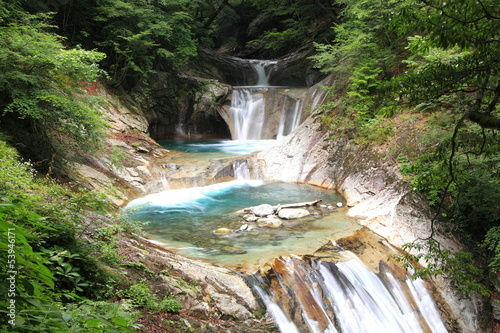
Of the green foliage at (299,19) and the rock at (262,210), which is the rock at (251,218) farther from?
the green foliage at (299,19)

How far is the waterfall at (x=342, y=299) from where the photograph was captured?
18.1ft

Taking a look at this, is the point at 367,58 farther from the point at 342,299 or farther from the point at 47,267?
the point at 47,267


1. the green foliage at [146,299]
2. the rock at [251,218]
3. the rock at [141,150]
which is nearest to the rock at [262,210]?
the rock at [251,218]

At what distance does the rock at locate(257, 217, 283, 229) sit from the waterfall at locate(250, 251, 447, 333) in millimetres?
2092

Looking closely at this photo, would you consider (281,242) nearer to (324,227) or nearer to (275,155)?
(324,227)

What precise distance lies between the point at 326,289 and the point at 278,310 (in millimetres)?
1146

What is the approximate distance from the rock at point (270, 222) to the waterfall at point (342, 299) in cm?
209

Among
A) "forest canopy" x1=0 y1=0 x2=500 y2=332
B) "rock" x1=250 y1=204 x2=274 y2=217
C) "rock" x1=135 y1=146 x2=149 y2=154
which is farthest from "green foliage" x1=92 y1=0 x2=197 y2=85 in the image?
"rock" x1=250 y1=204 x2=274 y2=217

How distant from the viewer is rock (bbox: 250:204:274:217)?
9.25 m

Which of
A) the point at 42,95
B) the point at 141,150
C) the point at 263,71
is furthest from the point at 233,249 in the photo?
the point at 263,71

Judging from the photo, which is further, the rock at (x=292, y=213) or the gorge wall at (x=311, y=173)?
the rock at (x=292, y=213)

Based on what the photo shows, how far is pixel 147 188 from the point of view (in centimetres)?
1142

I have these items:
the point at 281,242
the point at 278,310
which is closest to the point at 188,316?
the point at 278,310

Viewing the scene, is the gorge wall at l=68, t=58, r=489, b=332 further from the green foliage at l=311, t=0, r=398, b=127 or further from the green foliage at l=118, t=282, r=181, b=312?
the green foliage at l=118, t=282, r=181, b=312
